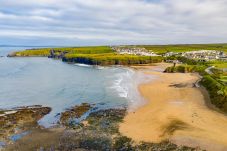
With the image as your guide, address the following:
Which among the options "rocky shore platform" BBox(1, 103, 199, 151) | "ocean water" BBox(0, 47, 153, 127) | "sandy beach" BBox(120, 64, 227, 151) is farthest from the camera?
"ocean water" BBox(0, 47, 153, 127)

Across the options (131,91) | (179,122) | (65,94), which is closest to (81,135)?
(179,122)

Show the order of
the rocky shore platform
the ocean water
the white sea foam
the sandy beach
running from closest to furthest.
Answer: the rocky shore platform
the sandy beach
the ocean water
the white sea foam

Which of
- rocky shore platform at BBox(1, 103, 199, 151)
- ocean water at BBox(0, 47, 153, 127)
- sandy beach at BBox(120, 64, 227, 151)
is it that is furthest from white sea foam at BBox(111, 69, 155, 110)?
rocky shore platform at BBox(1, 103, 199, 151)

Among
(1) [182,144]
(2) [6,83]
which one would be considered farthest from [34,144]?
(2) [6,83]

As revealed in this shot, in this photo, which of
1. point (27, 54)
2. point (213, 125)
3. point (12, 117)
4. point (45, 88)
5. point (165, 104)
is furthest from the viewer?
point (27, 54)

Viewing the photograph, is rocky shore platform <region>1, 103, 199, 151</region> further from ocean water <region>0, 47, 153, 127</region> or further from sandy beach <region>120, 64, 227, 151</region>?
ocean water <region>0, 47, 153, 127</region>

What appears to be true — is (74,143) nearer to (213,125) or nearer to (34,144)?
(34,144)

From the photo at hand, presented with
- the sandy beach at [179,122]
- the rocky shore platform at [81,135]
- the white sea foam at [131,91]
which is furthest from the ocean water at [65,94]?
the sandy beach at [179,122]

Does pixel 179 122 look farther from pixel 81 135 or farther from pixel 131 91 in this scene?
pixel 131 91
